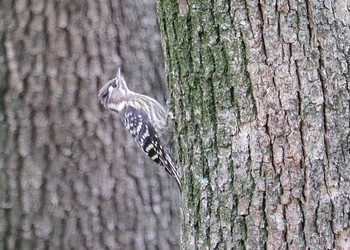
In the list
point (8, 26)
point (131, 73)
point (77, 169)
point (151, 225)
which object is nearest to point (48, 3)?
point (8, 26)

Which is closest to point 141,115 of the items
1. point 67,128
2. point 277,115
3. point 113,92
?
point 113,92

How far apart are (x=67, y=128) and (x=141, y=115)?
607mm

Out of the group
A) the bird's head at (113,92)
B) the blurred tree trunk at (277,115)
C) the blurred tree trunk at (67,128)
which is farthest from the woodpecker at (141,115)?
the blurred tree trunk at (277,115)

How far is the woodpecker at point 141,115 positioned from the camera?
5.06m

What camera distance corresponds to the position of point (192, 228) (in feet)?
9.43

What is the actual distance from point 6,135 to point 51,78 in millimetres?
567

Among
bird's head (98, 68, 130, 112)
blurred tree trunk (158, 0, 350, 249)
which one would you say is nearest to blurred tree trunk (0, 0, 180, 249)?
bird's head (98, 68, 130, 112)

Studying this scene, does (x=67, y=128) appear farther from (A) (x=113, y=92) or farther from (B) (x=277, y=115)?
(B) (x=277, y=115)

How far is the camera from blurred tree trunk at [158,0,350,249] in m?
2.56

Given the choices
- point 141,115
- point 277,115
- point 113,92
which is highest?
point 113,92

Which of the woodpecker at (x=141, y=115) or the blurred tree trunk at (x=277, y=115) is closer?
the blurred tree trunk at (x=277, y=115)

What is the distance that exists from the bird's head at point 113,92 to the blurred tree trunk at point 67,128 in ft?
0.27

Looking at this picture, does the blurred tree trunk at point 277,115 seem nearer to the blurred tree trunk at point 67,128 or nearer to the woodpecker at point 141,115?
the woodpecker at point 141,115

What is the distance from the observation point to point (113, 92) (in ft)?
16.9
